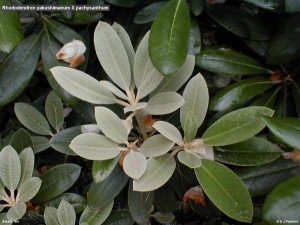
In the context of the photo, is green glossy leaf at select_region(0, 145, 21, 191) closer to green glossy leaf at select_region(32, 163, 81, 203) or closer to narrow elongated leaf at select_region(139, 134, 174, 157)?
green glossy leaf at select_region(32, 163, 81, 203)

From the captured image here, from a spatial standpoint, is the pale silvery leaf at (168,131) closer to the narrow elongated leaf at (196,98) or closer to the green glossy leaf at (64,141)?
the narrow elongated leaf at (196,98)

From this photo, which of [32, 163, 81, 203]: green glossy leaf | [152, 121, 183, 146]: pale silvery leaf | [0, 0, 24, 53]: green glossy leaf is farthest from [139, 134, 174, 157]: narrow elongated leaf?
[0, 0, 24, 53]: green glossy leaf

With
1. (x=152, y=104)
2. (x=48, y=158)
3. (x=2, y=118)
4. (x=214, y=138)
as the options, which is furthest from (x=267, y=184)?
(x=2, y=118)

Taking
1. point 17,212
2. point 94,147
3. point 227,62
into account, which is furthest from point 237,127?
point 17,212

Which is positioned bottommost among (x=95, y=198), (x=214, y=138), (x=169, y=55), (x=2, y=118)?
(x=2, y=118)

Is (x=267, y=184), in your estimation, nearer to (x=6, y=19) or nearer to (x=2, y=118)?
(x=6, y=19)

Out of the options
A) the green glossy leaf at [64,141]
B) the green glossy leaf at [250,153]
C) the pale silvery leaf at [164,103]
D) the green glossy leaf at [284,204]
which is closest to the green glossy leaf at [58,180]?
the green glossy leaf at [64,141]

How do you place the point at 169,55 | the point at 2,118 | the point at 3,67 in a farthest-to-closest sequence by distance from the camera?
the point at 2,118 < the point at 3,67 < the point at 169,55
